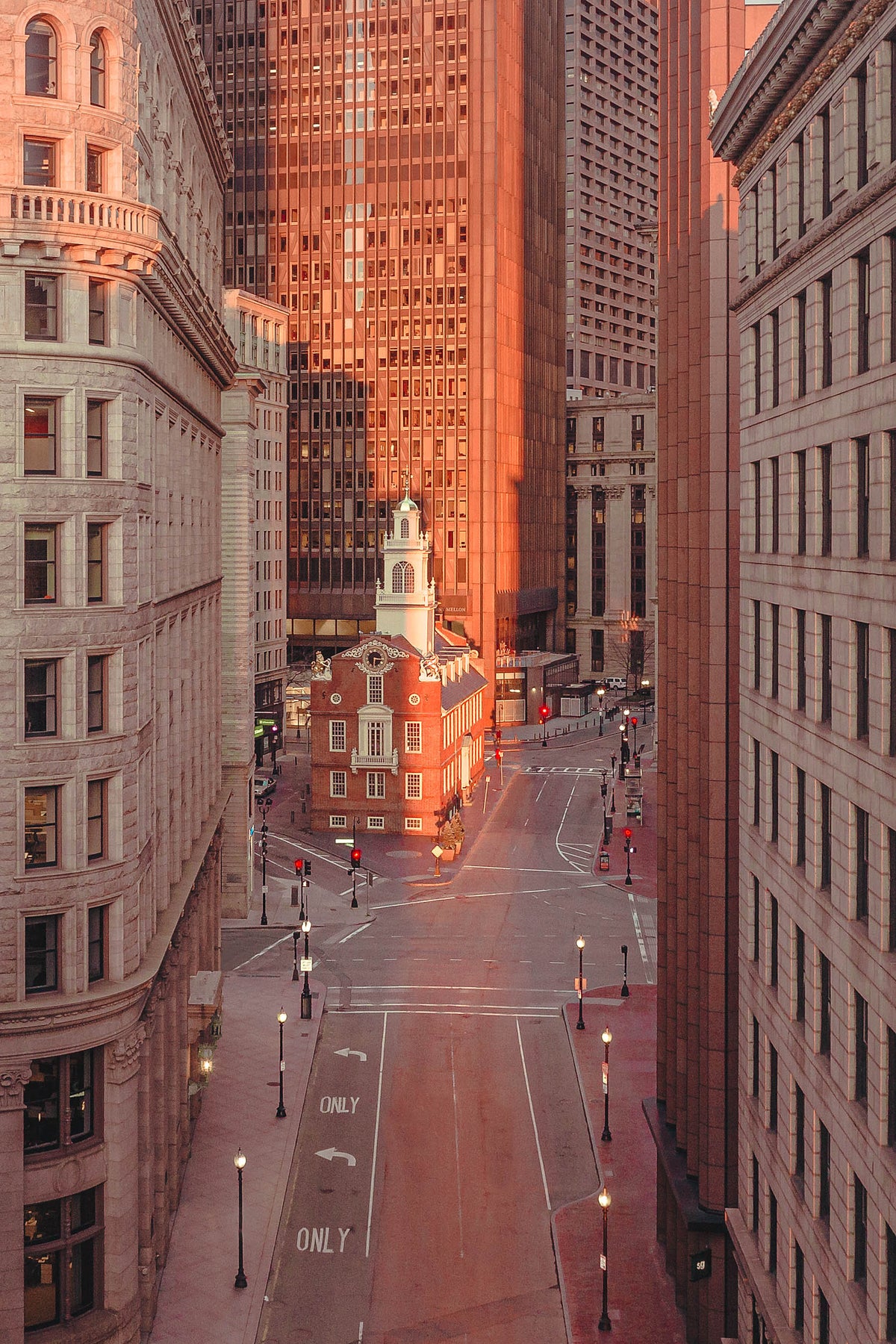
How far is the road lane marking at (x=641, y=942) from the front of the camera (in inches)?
2665

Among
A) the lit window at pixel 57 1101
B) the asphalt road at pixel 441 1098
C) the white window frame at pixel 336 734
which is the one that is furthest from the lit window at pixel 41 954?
the white window frame at pixel 336 734

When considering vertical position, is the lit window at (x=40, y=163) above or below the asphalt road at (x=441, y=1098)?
above

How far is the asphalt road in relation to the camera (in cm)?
3825

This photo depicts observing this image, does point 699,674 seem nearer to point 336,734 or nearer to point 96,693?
point 96,693

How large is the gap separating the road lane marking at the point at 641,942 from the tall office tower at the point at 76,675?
35.5 metres

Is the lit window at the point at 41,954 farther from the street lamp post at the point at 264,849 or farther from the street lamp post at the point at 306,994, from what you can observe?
the street lamp post at the point at 264,849

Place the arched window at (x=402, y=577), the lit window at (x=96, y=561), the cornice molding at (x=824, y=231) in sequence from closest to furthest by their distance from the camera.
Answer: the cornice molding at (x=824, y=231) → the lit window at (x=96, y=561) → the arched window at (x=402, y=577)

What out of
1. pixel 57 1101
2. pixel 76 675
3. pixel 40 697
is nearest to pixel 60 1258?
pixel 57 1101

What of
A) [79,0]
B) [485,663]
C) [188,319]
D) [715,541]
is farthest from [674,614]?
[485,663]

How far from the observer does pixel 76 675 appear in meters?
31.8

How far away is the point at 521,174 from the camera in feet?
567

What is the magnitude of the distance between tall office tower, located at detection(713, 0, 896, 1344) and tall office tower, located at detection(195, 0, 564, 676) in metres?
131

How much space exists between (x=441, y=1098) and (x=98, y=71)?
113ft

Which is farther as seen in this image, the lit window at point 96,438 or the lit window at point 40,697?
the lit window at point 96,438
